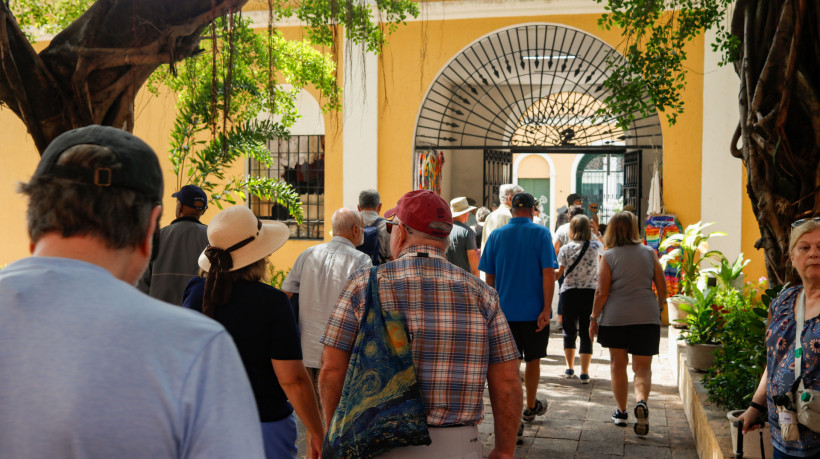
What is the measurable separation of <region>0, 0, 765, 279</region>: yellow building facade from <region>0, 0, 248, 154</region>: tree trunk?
23.6 ft

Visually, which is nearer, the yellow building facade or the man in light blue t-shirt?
the man in light blue t-shirt

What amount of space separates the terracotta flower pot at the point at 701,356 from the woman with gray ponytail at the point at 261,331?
4.48 metres

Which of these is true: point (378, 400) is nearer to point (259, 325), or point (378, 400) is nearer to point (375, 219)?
point (259, 325)

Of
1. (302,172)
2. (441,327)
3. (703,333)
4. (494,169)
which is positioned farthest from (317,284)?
(302,172)

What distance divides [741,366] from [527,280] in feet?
5.51

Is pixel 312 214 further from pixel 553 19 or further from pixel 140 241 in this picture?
pixel 140 241

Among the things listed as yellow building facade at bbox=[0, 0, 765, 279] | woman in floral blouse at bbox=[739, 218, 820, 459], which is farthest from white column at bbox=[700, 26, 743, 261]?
woman in floral blouse at bbox=[739, 218, 820, 459]

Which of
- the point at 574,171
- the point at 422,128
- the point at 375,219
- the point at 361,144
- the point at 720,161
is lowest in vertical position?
the point at 375,219

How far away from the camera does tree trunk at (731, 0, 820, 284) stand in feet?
14.1

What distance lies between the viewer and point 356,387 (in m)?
2.67

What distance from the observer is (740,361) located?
5.27 meters

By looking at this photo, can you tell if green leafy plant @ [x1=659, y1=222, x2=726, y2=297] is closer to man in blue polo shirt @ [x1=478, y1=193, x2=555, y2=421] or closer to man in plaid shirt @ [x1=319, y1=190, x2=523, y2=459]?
man in blue polo shirt @ [x1=478, y1=193, x2=555, y2=421]

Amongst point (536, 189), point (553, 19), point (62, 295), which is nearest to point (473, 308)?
point (62, 295)

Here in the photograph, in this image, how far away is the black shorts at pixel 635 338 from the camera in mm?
6023
